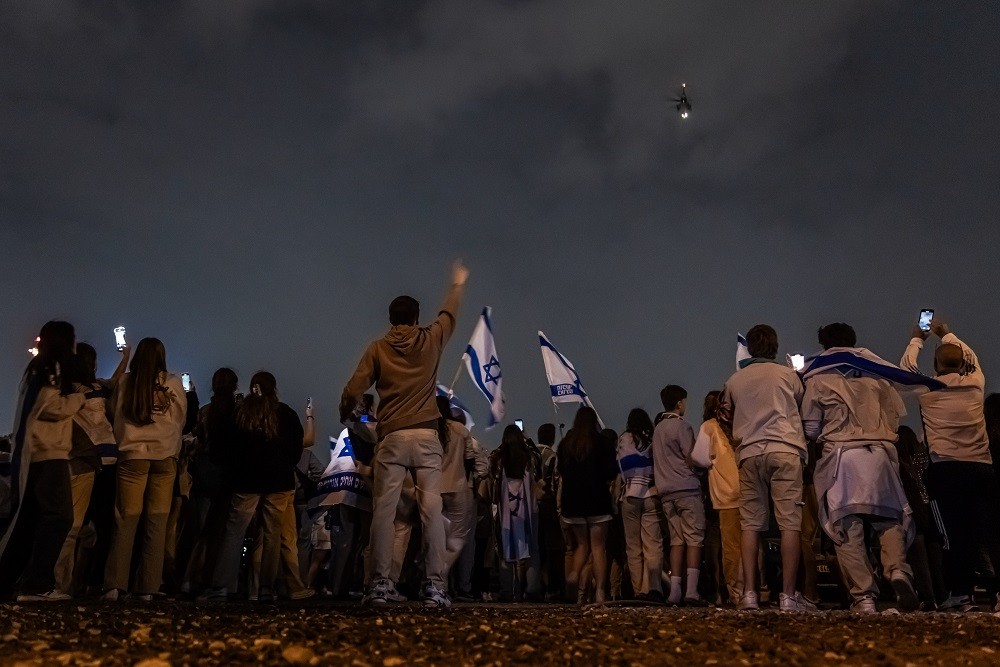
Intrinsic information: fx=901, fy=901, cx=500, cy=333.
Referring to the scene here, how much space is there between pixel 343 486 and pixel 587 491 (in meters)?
2.72

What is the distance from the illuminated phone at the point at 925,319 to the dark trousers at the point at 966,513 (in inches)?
50.2

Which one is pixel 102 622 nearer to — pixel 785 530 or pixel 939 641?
pixel 939 641

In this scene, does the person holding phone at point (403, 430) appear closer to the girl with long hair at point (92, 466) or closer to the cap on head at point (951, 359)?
the girl with long hair at point (92, 466)

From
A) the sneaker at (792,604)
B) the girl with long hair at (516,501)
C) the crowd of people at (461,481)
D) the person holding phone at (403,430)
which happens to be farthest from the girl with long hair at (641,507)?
the person holding phone at (403,430)

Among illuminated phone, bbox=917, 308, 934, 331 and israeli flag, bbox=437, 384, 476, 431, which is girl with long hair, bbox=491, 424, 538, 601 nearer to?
israeli flag, bbox=437, 384, 476, 431

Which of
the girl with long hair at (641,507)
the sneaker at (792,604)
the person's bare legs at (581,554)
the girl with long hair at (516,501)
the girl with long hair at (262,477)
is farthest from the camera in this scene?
the girl with long hair at (516,501)

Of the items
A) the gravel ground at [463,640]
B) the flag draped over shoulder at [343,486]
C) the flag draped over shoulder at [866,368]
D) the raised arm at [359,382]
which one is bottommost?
the gravel ground at [463,640]

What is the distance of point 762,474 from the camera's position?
713 cm

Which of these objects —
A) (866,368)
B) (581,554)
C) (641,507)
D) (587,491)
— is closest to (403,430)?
(587,491)

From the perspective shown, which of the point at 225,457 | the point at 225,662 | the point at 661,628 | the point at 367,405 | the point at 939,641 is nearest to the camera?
the point at 225,662

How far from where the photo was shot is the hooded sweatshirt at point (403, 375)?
689cm

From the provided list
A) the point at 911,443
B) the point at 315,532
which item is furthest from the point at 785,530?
the point at 315,532

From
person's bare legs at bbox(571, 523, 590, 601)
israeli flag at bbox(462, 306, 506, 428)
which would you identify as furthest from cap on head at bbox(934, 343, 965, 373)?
israeli flag at bbox(462, 306, 506, 428)

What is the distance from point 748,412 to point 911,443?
3437 millimetres
